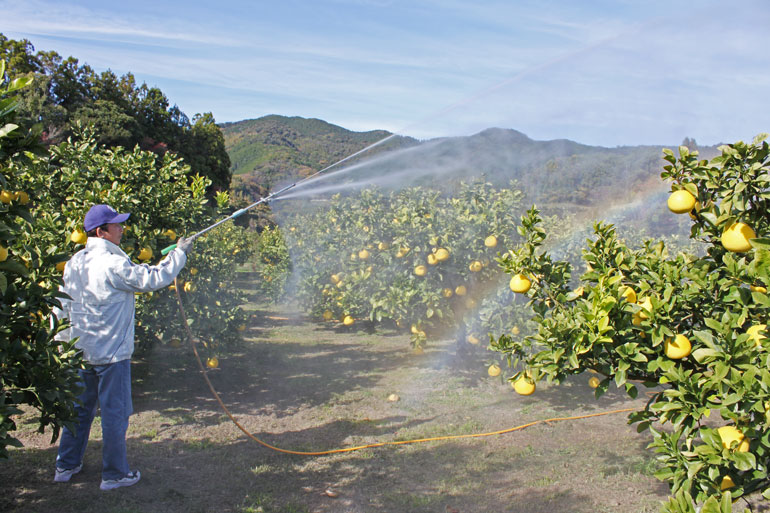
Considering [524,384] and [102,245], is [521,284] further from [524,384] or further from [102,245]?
[102,245]

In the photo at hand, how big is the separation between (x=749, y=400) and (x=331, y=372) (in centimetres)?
595

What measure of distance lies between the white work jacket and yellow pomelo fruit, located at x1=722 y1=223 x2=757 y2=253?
10.4 feet

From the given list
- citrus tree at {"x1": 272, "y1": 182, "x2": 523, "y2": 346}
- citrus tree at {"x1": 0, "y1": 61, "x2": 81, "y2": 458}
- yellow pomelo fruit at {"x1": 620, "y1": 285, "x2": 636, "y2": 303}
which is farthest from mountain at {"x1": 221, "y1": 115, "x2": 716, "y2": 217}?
citrus tree at {"x1": 0, "y1": 61, "x2": 81, "y2": 458}

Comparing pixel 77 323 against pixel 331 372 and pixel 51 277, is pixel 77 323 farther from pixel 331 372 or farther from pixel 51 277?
pixel 331 372

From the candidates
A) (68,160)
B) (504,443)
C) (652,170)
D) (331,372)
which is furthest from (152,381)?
(652,170)

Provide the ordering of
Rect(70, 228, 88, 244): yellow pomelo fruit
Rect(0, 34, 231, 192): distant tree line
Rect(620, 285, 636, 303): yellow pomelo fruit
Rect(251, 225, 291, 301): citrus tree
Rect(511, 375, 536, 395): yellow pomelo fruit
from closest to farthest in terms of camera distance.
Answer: Rect(620, 285, 636, 303): yellow pomelo fruit
Rect(511, 375, 536, 395): yellow pomelo fruit
Rect(70, 228, 88, 244): yellow pomelo fruit
Rect(251, 225, 291, 301): citrus tree
Rect(0, 34, 231, 192): distant tree line

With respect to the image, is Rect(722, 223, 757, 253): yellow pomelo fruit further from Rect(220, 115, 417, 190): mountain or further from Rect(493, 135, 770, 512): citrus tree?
Rect(220, 115, 417, 190): mountain

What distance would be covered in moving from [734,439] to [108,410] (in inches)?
136

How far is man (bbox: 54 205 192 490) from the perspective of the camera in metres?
3.45

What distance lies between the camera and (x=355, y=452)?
4.49 m

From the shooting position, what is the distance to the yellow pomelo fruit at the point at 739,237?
2.15 m

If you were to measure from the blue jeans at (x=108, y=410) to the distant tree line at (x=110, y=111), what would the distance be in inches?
451

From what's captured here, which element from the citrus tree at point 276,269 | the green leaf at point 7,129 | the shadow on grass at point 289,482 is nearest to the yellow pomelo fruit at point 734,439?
the shadow on grass at point 289,482

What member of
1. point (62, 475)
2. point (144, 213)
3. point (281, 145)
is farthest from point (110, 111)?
point (281, 145)
